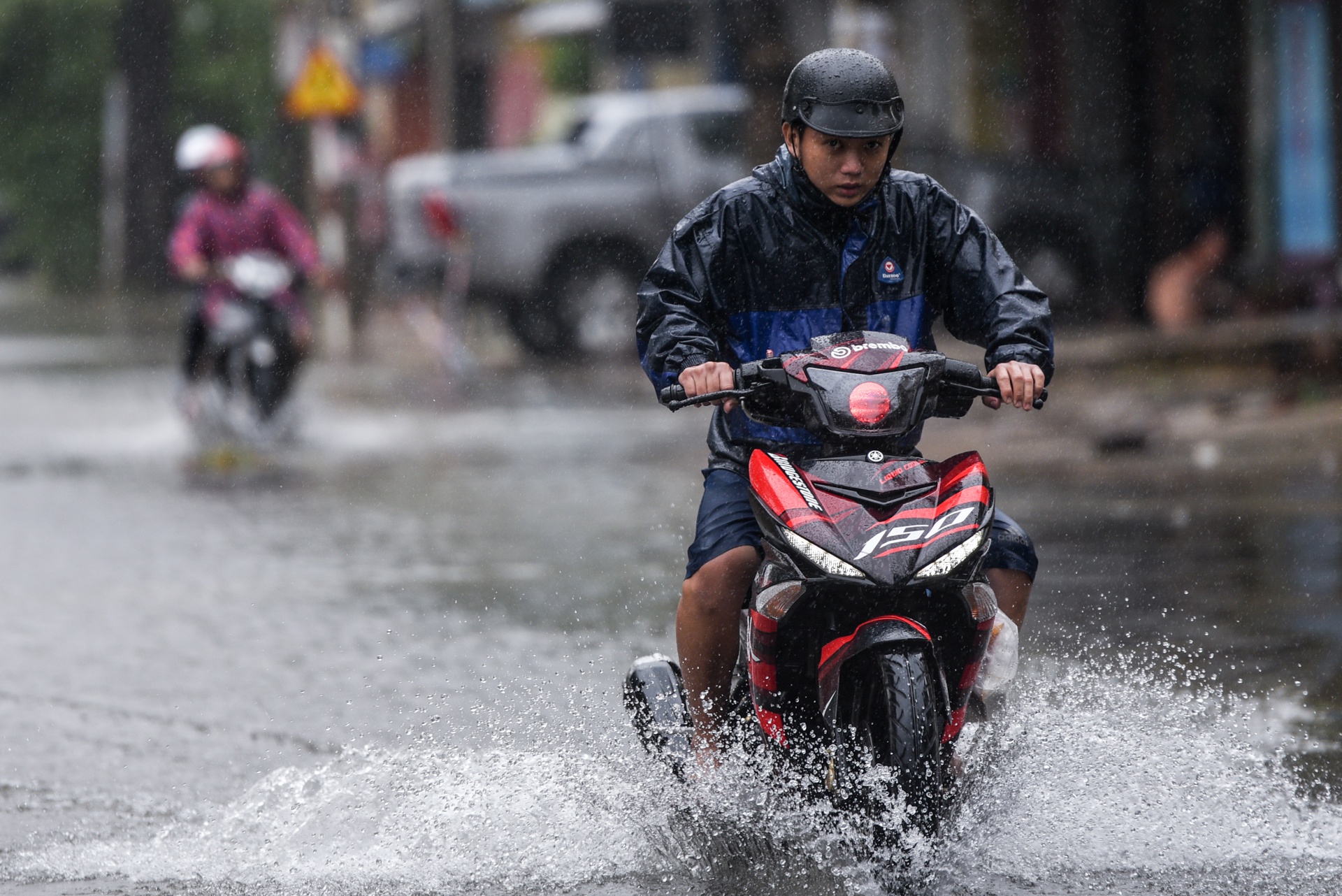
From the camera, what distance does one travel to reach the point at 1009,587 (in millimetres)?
4395

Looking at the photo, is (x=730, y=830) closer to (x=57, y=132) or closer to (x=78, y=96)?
(x=78, y=96)

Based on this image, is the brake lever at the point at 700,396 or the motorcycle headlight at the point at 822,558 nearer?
the motorcycle headlight at the point at 822,558

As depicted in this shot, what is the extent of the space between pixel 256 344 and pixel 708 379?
9271mm

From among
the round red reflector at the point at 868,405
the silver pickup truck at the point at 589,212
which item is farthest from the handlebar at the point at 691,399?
the silver pickup truck at the point at 589,212

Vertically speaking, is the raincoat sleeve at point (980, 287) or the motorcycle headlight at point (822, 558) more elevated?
the raincoat sleeve at point (980, 287)

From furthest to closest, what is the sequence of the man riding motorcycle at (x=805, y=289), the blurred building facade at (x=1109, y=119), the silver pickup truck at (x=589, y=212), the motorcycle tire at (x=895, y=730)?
the silver pickup truck at (x=589, y=212) < the blurred building facade at (x=1109, y=119) < the man riding motorcycle at (x=805, y=289) < the motorcycle tire at (x=895, y=730)

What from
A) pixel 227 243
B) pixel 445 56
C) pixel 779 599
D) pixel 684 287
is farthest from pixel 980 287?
pixel 445 56

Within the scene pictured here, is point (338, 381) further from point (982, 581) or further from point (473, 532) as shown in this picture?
point (982, 581)

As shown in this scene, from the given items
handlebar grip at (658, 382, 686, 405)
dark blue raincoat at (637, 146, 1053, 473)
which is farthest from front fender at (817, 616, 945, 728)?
handlebar grip at (658, 382, 686, 405)

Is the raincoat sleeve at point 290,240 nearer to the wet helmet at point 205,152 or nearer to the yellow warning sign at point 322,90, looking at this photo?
the wet helmet at point 205,152

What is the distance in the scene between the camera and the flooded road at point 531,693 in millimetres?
4320

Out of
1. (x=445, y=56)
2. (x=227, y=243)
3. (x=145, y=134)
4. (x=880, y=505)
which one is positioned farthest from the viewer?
(x=145, y=134)

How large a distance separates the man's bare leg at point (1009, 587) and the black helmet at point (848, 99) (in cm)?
92

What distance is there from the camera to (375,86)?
41.7 m
